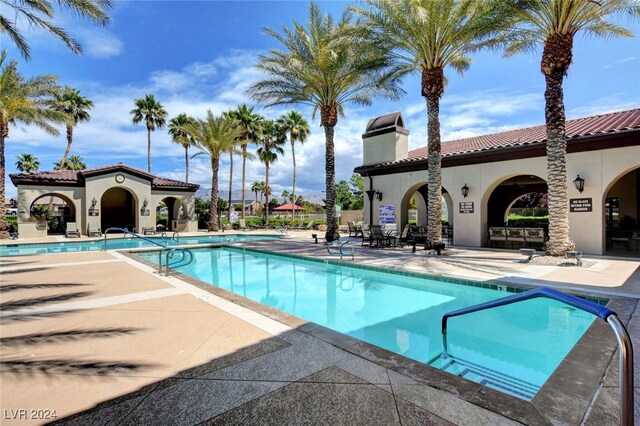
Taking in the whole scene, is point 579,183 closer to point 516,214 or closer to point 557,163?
point 557,163

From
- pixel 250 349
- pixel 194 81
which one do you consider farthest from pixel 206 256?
pixel 194 81

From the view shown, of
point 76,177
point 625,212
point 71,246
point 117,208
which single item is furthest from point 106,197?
point 625,212

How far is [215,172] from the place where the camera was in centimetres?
2994

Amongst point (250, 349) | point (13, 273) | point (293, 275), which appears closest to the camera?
point (250, 349)

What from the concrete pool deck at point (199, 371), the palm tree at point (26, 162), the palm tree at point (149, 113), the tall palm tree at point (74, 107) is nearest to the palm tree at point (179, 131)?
the palm tree at point (149, 113)

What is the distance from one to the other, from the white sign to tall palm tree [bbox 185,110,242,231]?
54.0 ft

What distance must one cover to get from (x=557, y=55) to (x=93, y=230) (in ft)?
95.6

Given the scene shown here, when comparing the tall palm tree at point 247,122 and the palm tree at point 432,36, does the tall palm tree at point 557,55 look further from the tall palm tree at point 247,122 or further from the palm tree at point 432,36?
the tall palm tree at point 247,122

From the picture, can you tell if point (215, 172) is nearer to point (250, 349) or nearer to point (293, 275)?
point (293, 275)

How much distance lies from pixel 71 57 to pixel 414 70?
1397cm

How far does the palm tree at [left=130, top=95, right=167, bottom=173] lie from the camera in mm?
40375

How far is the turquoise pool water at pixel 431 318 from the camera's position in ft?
15.5

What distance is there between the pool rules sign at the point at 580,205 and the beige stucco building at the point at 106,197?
89.6 feet

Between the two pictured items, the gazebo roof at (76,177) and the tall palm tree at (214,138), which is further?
the tall palm tree at (214,138)
